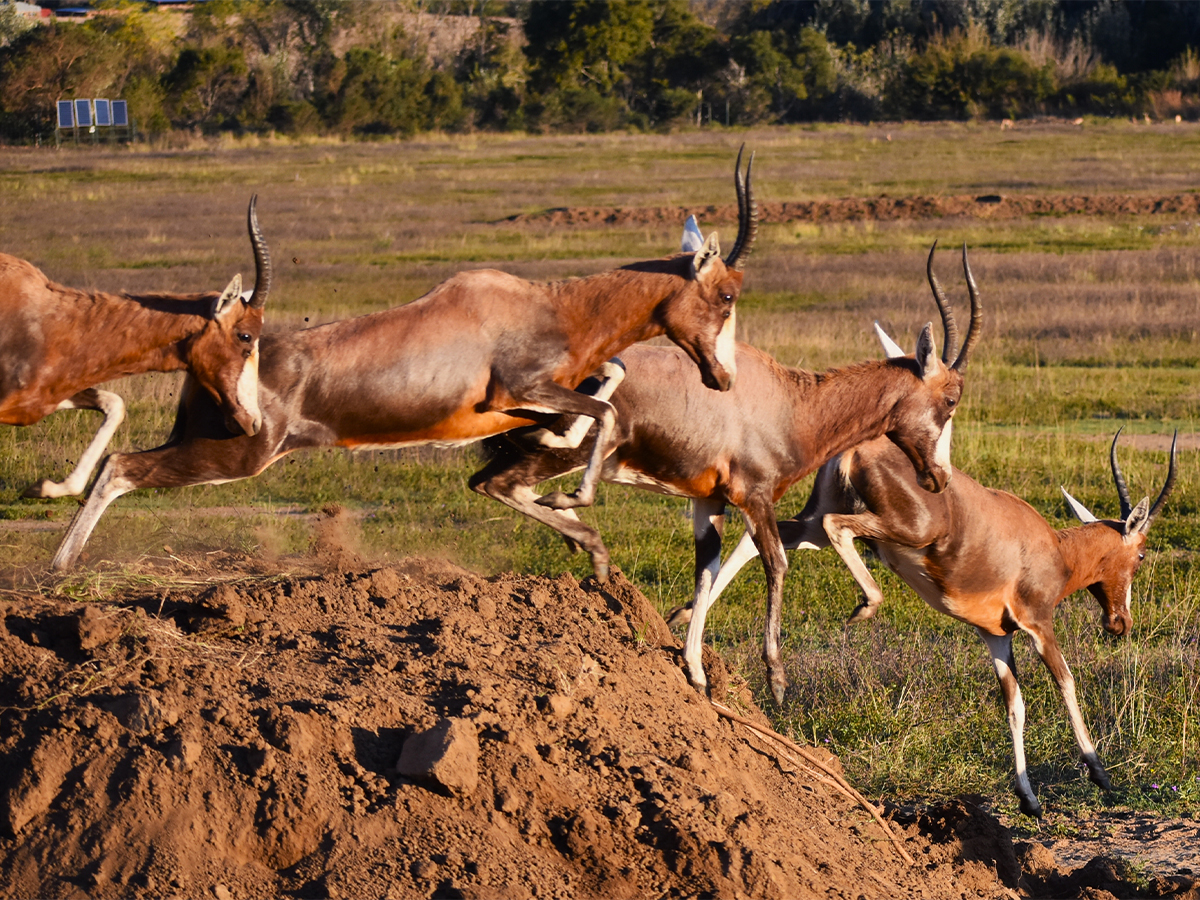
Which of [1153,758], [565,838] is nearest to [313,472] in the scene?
[1153,758]

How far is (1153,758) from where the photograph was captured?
8.59m

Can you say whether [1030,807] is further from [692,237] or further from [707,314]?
[692,237]

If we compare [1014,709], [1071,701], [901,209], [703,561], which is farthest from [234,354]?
[901,209]

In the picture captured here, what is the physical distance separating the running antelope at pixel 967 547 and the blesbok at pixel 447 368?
1.45 meters

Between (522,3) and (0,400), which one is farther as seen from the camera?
(522,3)

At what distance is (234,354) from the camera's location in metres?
7.18

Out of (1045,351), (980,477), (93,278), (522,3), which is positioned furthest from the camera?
(522,3)

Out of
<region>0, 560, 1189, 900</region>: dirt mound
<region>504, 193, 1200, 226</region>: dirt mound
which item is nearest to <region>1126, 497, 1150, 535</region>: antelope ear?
<region>0, 560, 1189, 900</region>: dirt mound

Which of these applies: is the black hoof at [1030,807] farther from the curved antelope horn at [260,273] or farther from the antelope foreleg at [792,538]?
the curved antelope horn at [260,273]

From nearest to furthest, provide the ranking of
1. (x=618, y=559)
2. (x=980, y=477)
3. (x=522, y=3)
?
(x=618, y=559)
(x=980, y=477)
(x=522, y=3)

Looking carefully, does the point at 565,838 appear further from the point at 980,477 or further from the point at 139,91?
the point at 139,91

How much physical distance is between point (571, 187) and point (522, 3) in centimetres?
6807

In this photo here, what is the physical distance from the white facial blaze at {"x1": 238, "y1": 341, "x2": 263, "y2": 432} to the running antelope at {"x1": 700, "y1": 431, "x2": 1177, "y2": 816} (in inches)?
111

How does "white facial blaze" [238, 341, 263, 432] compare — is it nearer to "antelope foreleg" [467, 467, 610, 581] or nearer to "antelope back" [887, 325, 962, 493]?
"antelope foreleg" [467, 467, 610, 581]
